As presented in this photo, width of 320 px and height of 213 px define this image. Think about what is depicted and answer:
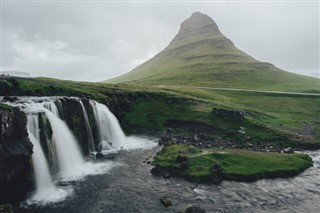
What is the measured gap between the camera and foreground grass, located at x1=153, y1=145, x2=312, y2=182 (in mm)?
45438

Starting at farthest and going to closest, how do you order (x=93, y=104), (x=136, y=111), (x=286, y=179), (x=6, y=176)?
(x=136, y=111)
(x=93, y=104)
(x=286, y=179)
(x=6, y=176)

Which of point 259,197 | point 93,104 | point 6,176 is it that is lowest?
point 259,197

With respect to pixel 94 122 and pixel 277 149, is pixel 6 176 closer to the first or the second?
pixel 94 122

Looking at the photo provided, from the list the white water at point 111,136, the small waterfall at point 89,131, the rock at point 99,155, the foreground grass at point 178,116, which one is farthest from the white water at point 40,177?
the foreground grass at point 178,116

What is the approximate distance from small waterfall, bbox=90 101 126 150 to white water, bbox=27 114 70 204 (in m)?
19.9

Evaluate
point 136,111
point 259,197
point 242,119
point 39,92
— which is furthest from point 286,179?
point 39,92

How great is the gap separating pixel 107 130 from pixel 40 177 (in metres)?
28.9

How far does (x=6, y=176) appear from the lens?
35.1 meters

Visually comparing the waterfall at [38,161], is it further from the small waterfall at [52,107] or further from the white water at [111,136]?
the white water at [111,136]

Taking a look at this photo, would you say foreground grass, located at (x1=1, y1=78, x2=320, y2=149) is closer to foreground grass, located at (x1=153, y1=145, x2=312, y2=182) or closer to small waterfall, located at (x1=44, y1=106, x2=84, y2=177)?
foreground grass, located at (x1=153, y1=145, x2=312, y2=182)

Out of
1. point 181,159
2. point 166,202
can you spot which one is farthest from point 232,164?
point 166,202

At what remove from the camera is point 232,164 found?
1937 inches

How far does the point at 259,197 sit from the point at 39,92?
57581 millimetres

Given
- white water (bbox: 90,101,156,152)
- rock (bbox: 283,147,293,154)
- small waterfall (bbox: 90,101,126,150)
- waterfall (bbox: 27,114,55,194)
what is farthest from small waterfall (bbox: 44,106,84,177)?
rock (bbox: 283,147,293,154)
